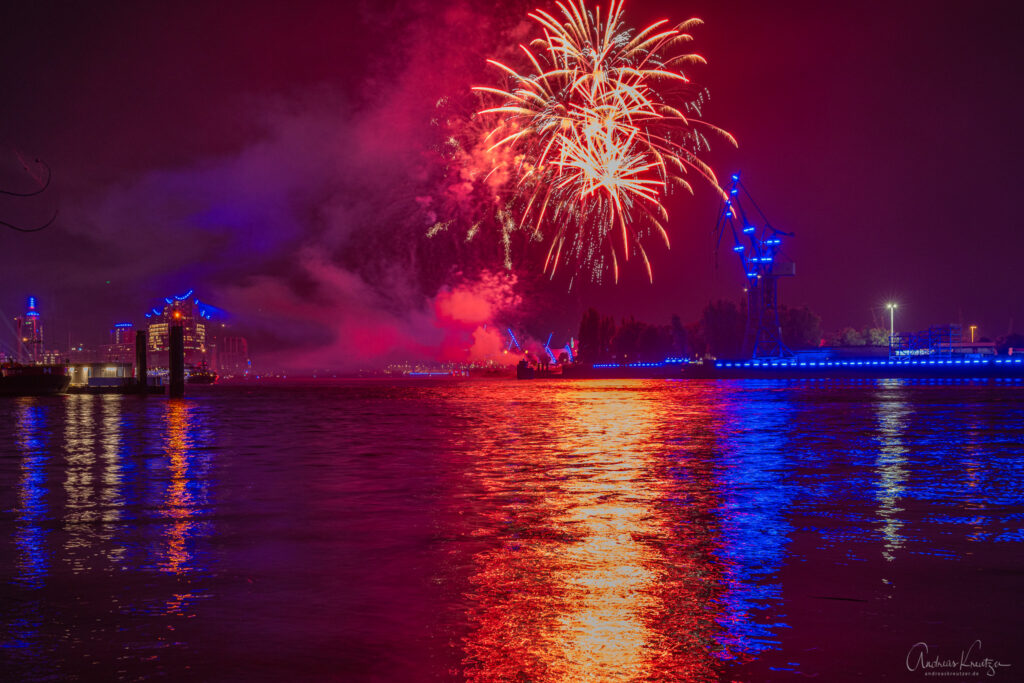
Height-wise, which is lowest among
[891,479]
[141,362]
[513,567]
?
[891,479]

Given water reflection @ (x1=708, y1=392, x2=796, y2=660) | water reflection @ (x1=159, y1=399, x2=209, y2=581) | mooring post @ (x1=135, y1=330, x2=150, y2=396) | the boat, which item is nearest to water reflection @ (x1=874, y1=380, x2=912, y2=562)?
water reflection @ (x1=708, y1=392, x2=796, y2=660)

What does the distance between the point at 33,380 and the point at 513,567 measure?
424 feet

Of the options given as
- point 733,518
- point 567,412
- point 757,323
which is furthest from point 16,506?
point 757,323

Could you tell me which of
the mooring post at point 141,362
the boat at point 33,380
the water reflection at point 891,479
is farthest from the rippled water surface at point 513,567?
the boat at point 33,380

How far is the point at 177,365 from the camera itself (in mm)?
103438

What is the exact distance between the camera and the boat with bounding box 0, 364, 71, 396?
386ft

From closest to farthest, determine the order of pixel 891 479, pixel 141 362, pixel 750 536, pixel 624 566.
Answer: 1. pixel 624 566
2. pixel 750 536
3. pixel 891 479
4. pixel 141 362

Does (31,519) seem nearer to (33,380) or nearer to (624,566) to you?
(624,566)

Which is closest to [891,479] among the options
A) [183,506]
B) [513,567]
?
[513,567]

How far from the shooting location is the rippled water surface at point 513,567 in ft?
21.1

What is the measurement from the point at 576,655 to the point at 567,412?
41.6 metres

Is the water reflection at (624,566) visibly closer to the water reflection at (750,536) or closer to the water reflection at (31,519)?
the water reflection at (750,536)

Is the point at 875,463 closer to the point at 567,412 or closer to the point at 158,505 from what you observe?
the point at 158,505

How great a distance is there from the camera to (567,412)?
157ft
